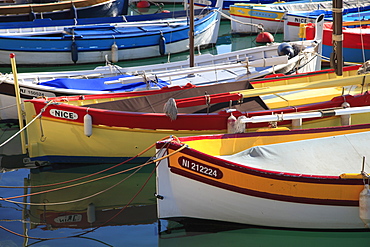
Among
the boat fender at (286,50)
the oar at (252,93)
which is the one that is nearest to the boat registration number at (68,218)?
the oar at (252,93)

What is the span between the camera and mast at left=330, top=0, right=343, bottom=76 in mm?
11242

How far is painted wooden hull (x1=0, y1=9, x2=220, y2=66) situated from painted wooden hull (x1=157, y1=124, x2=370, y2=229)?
39.0 ft

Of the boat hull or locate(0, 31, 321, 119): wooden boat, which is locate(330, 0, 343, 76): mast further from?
locate(0, 31, 321, 119): wooden boat

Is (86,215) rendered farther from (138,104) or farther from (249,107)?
(249,107)

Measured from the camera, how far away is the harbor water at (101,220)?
898cm

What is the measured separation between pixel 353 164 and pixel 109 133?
4926mm

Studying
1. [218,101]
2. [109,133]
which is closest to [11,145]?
[109,133]

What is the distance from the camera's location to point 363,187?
325 inches

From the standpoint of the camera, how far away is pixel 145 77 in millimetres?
13258

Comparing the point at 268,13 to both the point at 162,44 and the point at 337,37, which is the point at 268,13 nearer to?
the point at 162,44

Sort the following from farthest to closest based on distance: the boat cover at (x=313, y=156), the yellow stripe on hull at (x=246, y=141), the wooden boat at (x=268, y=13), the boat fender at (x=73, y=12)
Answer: the boat fender at (x=73, y=12) < the wooden boat at (x=268, y=13) < the yellow stripe on hull at (x=246, y=141) < the boat cover at (x=313, y=156)

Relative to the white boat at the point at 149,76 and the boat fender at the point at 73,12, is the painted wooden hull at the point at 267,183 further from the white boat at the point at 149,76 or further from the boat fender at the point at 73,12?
the boat fender at the point at 73,12

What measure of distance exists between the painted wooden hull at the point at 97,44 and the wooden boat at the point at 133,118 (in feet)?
27.8

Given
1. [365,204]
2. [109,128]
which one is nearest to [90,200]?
[109,128]
